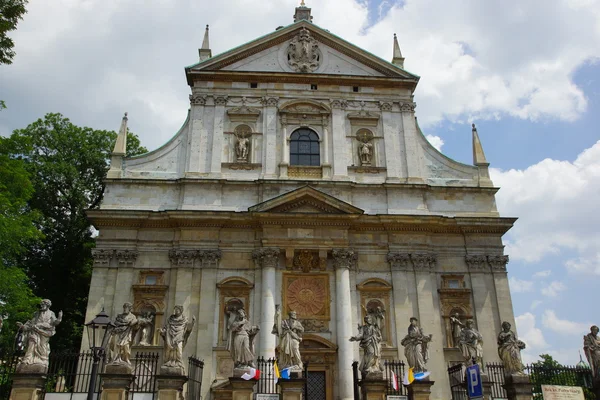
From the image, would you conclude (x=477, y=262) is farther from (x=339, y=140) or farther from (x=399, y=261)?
(x=339, y=140)

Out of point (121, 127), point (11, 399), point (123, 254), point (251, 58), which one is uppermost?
point (251, 58)

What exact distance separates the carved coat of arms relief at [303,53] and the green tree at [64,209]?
11.5m

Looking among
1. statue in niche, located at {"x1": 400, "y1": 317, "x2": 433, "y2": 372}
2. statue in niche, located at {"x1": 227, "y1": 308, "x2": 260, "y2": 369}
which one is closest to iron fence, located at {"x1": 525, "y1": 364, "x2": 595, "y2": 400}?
statue in niche, located at {"x1": 400, "y1": 317, "x2": 433, "y2": 372}

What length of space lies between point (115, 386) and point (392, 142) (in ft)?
49.0

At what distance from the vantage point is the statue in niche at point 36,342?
13.0 metres

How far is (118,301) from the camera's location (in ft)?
64.2

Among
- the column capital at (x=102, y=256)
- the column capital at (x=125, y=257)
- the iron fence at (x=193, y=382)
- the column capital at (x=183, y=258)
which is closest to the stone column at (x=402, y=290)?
the iron fence at (x=193, y=382)

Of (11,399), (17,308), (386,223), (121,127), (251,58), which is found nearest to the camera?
(11,399)

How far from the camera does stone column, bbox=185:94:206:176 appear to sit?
22.0 m

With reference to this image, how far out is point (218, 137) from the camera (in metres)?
22.6

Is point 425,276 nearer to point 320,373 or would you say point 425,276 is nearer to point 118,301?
point 320,373

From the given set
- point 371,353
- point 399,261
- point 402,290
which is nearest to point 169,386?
point 371,353

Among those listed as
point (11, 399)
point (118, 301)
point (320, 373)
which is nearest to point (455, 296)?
point (320, 373)

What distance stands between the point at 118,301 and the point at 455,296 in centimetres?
1243
